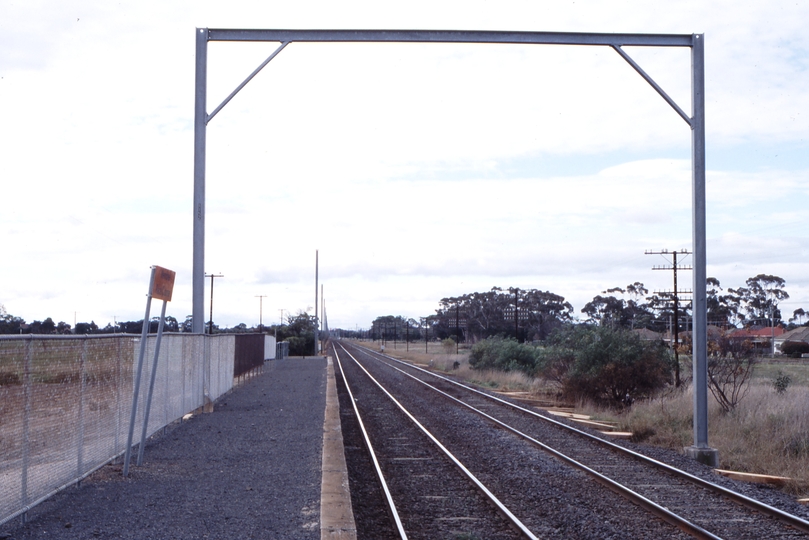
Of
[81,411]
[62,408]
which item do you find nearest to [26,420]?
[62,408]

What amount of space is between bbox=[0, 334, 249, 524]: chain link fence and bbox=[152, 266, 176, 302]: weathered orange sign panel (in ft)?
3.18

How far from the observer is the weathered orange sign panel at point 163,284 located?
33.9 ft

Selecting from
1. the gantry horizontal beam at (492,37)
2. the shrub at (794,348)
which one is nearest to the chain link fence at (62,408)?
the gantry horizontal beam at (492,37)

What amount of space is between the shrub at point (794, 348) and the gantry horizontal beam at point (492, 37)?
8542cm

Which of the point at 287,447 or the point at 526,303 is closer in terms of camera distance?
the point at 287,447

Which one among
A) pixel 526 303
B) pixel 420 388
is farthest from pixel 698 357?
pixel 526 303

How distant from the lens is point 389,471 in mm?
12414

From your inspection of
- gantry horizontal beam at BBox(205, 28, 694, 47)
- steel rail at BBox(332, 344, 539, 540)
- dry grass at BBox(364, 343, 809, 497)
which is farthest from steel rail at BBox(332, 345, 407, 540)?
gantry horizontal beam at BBox(205, 28, 694, 47)

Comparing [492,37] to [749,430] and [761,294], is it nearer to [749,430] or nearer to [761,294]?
[749,430]

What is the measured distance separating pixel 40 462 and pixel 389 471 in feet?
18.3

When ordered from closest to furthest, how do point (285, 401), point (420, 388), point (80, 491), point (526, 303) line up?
point (80, 491) < point (285, 401) < point (420, 388) < point (526, 303)

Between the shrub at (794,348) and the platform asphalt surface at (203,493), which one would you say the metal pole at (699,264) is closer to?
the platform asphalt surface at (203,493)

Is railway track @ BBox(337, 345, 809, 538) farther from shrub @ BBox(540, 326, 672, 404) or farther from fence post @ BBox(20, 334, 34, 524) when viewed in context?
shrub @ BBox(540, 326, 672, 404)

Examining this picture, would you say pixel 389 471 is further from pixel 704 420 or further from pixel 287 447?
pixel 704 420
